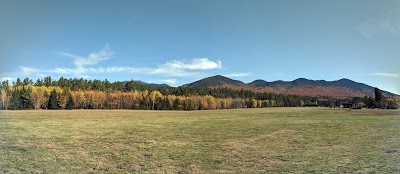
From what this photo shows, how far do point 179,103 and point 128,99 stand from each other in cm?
2125

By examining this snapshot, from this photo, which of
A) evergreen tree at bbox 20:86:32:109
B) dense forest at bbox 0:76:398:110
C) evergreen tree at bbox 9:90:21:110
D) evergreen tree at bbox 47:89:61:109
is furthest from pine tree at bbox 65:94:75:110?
evergreen tree at bbox 9:90:21:110

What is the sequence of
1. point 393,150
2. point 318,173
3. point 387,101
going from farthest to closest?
point 387,101
point 393,150
point 318,173

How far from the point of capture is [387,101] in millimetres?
82938

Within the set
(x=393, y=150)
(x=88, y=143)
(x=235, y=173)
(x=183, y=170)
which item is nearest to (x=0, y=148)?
(x=88, y=143)

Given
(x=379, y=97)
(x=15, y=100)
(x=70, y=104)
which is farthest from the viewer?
(x=70, y=104)

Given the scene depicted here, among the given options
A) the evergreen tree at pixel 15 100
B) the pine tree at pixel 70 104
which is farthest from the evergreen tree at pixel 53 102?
the evergreen tree at pixel 15 100

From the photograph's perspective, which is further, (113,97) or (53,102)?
(113,97)

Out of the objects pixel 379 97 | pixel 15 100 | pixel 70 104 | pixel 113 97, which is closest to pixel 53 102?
pixel 70 104

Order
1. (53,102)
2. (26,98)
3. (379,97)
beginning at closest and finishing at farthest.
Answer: (379,97), (26,98), (53,102)

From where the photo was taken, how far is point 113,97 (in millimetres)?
125375

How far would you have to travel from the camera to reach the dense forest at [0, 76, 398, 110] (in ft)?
328

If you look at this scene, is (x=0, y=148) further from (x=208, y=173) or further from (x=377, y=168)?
(x=377, y=168)

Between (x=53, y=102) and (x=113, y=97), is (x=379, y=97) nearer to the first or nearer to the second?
(x=113, y=97)

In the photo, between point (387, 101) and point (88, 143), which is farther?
point (387, 101)
